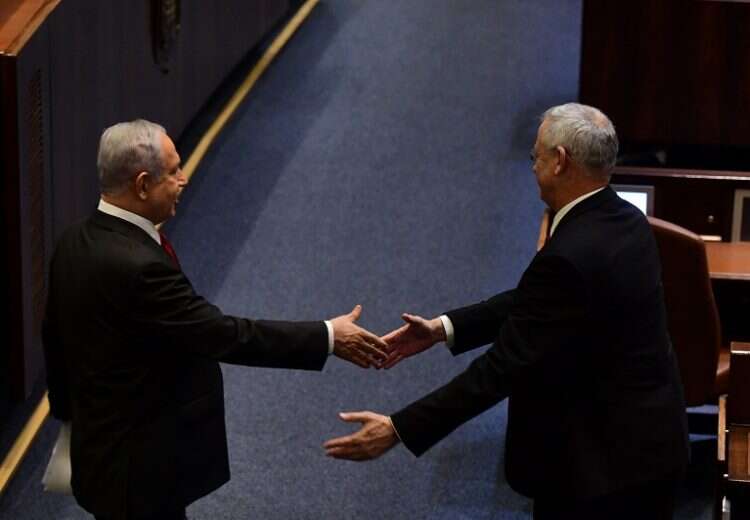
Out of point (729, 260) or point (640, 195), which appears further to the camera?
→ point (640, 195)

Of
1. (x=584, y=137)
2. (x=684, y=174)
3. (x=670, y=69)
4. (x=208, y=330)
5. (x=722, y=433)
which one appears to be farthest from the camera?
(x=670, y=69)

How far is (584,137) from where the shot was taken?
270 centimetres

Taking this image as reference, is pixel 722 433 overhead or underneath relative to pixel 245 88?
underneath

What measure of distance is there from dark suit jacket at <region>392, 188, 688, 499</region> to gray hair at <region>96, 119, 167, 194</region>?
705 mm

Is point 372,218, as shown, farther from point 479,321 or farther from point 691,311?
point 479,321

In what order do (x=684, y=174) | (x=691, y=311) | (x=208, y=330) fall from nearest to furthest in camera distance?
(x=208, y=330) → (x=691, y=311) → (x=684, y=174)

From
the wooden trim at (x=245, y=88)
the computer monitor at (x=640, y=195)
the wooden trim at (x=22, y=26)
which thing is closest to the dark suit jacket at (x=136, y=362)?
the wooden trim at (x=22, y=26)

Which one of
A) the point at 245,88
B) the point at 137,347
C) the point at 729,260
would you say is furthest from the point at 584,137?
the point at 245,88

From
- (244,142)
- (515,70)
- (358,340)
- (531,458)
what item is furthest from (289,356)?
(515,70)

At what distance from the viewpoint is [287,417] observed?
429 cm

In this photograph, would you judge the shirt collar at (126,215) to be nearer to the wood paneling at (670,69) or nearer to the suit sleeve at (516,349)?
A: the suit sleeve at (516,349)

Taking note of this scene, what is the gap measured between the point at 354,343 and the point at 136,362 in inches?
20.6

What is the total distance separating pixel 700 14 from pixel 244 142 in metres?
2.04

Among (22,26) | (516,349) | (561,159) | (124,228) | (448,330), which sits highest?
(22,26)
